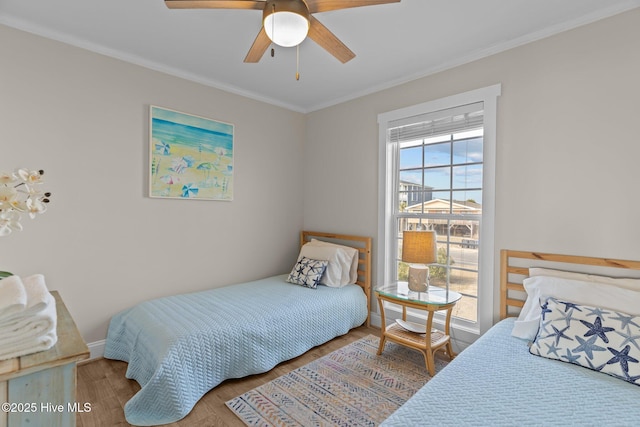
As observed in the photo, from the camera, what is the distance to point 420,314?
9.98ft

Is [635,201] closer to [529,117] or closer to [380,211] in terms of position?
[529,117]

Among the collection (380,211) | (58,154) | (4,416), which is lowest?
(4,416)

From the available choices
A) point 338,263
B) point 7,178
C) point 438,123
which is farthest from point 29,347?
point 438,123

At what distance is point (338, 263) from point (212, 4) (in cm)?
248

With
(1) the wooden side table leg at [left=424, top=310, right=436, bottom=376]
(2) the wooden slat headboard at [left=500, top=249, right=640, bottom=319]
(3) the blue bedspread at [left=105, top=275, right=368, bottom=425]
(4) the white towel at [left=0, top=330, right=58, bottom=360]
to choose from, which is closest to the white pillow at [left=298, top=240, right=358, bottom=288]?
(3) the blue bedspread at [left=105, top=275, right=368, bottom=425]

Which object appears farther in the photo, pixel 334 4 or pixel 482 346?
pixel 482 346

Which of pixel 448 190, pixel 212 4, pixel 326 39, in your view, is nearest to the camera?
pixel 212 4

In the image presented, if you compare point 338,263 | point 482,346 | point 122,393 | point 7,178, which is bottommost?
point 122,393

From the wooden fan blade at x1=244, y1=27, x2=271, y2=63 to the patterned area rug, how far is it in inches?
88.4

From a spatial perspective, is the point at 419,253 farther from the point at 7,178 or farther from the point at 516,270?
the point at 7,178

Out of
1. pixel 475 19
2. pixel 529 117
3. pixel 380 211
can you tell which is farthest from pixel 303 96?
pixel 529 117

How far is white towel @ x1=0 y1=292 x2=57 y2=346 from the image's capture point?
97 cm

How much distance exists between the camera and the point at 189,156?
3.07m

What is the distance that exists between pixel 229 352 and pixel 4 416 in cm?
139
